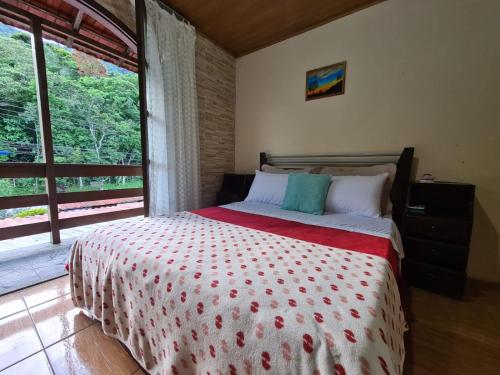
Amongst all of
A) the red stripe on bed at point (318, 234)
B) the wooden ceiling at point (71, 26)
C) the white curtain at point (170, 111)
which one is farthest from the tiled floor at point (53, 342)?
the wooden ceiling at point (71, 26)

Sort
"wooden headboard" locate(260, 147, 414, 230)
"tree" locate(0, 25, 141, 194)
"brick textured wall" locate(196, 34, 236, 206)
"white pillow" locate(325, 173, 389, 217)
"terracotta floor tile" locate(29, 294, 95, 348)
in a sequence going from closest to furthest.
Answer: "terracotta floor tile" locate(29, 294, 95, 348)
"white pillow" locate(325, 173, 389, 217)
"wooden headboard" locate(260, 147, 414, 230)
"tree" locate(0, 25, 141, 194)
"brick textured wall" locate(196, 34, 236, 206)

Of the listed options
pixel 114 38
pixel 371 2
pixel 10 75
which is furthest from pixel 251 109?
pixel 10 75

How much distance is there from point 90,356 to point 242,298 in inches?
41.5

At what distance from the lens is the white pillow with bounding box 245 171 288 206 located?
2068 mm

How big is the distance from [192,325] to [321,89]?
249 cm

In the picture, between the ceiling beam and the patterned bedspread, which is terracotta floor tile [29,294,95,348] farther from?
the ceiling beam

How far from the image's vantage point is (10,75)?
2.16m

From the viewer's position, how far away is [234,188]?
284 cm

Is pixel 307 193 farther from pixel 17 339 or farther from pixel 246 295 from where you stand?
A: pixel 17 339

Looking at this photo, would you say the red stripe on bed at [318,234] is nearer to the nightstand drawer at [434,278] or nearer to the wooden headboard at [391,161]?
the nightstand drawer at [434,278]

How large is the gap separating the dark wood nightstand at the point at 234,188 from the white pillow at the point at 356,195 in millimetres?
1155

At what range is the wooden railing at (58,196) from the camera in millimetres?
2119

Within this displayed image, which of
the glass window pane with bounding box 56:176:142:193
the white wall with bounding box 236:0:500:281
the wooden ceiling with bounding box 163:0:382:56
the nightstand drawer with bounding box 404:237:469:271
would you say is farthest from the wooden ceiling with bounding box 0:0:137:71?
the nightstand drawer with bounding box 404:237:469:271

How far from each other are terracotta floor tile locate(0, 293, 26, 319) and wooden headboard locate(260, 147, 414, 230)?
2.61 metres
